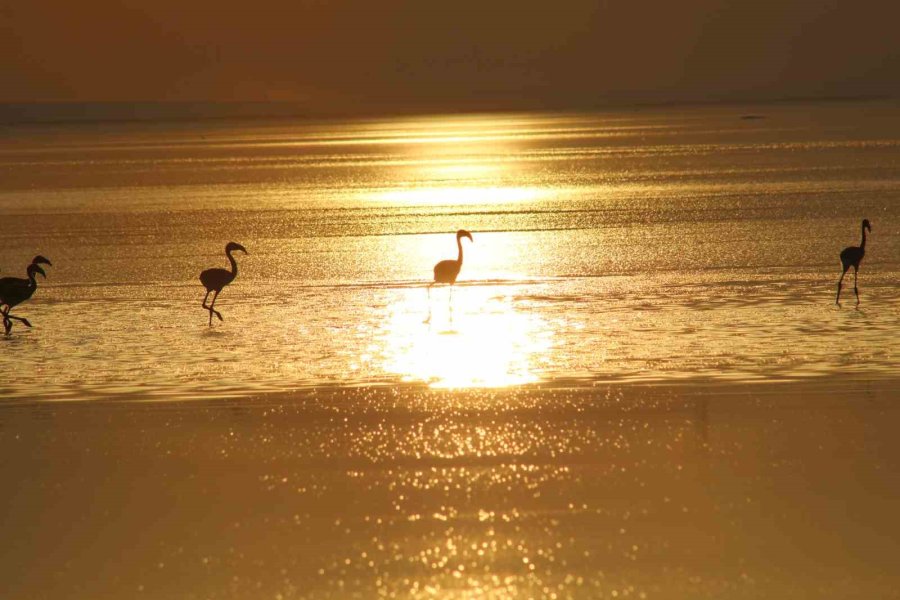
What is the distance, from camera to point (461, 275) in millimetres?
14758

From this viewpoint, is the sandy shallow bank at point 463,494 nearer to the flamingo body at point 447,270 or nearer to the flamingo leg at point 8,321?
the flamingo leg at point 8,321

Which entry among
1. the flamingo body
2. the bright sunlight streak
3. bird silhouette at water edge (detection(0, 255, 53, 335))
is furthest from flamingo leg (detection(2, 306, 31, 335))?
the flamingo body

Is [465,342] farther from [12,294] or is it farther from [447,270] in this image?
[12,294]

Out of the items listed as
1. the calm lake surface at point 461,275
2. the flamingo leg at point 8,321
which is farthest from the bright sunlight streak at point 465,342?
the flamingo leg at point 8,321

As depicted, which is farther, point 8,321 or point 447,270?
point 447,270

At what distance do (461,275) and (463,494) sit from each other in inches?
317

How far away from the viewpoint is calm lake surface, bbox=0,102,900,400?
9828 millimetres

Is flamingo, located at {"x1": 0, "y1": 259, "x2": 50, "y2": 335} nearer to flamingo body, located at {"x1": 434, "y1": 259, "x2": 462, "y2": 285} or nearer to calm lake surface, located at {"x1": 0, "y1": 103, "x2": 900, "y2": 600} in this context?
calm lake surface, located at {"x1": 0, "y1": 103, "x2": 900, "y2": 600}

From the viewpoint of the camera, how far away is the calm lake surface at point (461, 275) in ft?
32.2

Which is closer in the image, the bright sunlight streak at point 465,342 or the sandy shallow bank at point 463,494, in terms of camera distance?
the sandy shallow bank at point 463,494

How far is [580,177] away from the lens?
1147 inches

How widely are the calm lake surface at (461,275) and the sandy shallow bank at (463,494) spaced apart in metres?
0.72

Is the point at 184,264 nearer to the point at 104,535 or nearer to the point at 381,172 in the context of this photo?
the point at 104,535

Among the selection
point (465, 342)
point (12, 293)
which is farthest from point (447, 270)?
point (12, 293)
